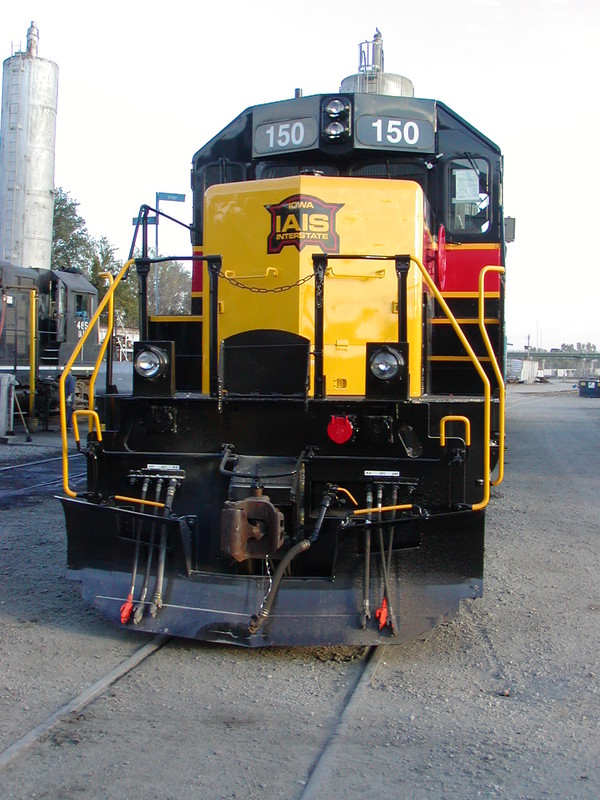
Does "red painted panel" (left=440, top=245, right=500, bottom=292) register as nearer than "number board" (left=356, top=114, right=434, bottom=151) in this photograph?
No

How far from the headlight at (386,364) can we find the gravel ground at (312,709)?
5.11 feet

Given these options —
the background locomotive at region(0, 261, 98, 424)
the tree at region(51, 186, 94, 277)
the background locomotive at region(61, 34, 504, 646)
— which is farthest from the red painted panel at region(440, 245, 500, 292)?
the tree at region(51, 186, 94, 277)

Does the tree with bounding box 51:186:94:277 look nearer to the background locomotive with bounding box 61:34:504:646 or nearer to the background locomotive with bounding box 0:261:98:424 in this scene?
the background locomotive with bounding box 0:261:98:424

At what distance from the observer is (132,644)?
4.43 meters

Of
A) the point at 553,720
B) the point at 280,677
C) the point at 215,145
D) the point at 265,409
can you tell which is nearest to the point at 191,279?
the point at 215,145

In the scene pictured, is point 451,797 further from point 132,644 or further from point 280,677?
point 132,644

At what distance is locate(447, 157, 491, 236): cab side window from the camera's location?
637 cm

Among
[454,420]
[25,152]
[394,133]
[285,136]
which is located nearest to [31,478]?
[285,136]

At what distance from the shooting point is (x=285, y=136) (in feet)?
20.0

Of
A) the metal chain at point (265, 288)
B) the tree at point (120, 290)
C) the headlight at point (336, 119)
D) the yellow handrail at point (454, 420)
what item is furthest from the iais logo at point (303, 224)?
the tree at point (120, 290)

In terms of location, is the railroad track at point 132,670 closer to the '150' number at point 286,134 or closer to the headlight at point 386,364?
the headlight at point 386,364

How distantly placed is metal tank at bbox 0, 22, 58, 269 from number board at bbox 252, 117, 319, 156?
22211 mm

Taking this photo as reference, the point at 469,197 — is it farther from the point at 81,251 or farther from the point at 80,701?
the point at 81,251

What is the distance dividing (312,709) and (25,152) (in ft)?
86.8
